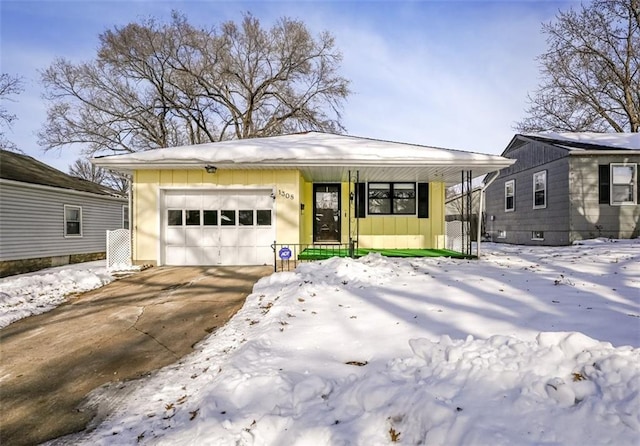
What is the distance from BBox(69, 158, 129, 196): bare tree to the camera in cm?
3847

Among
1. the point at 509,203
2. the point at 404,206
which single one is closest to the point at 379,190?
the point at 404,206

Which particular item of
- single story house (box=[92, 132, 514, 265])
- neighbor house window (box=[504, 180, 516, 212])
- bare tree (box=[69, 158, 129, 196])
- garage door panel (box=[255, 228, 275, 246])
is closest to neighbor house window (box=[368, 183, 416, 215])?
single story house (box=[92, 132, 514, 265])

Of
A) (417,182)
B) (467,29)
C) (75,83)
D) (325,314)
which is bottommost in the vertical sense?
(325,314)

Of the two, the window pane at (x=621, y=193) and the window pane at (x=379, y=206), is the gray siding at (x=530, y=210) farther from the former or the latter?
the window pane at (x=379, y=206)

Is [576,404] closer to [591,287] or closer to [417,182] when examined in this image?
[591,287]

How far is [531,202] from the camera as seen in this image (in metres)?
15.3

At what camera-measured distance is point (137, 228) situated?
939 centimetres

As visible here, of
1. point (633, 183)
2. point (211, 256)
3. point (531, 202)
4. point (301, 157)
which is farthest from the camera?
point (531, 202)

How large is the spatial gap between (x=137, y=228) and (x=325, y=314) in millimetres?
7264

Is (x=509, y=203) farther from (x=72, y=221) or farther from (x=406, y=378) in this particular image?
(x=72, y=221)

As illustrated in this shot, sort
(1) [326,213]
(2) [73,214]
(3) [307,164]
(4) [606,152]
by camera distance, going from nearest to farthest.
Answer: (3) [307,164], (1) [326,213], (4) [606,152], (2) [73,214]

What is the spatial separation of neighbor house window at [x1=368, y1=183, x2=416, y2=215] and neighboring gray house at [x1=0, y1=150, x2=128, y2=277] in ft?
37.4

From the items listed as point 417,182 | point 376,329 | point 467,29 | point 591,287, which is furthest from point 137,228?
point 467,29

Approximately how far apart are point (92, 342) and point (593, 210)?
628 inches
